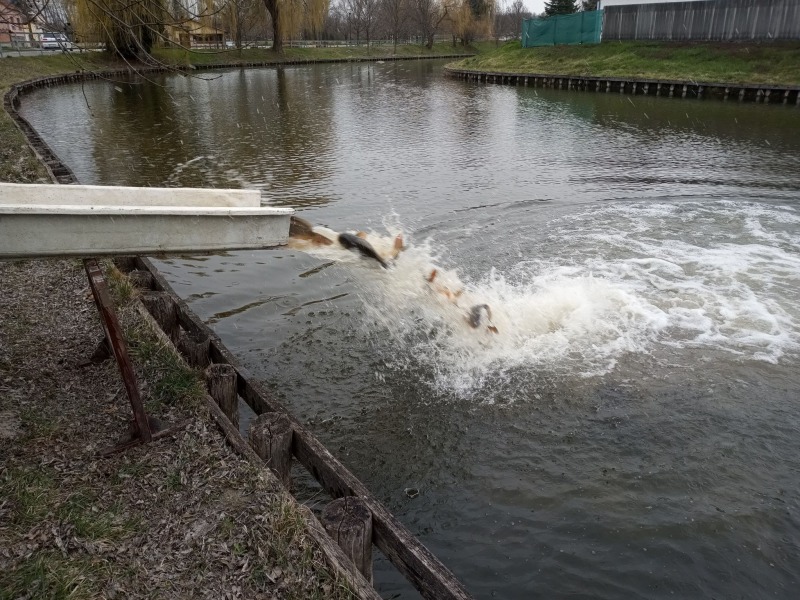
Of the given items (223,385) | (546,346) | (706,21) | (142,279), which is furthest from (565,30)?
(223,385)

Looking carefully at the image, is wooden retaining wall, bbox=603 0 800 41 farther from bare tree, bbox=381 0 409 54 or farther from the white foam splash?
bare tree, bbox=381 0 409 54

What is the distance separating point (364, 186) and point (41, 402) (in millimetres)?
10878

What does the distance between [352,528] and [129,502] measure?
1.68 m

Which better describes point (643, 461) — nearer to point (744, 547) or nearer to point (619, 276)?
point (744, 547)

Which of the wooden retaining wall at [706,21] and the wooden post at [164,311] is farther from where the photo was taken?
the wooden retaining wall at [706,21]

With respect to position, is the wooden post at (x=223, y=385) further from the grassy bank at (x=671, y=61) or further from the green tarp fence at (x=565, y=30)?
the green tarp fence at (x=565, y=30)

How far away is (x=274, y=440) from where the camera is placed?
15.1 feet

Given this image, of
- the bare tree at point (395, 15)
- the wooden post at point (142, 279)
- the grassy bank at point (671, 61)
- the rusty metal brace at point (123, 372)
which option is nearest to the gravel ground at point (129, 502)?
the rusty metal brace at point (123, 372)

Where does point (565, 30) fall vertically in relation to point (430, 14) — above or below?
below

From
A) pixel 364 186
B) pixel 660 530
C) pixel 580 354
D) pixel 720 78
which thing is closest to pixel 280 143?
pixel 364 186

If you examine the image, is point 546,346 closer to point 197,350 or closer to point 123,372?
point 197,350

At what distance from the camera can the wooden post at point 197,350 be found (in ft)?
Answer: 20.0

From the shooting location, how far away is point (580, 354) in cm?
775

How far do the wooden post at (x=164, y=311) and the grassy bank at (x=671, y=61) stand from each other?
3314 cm
